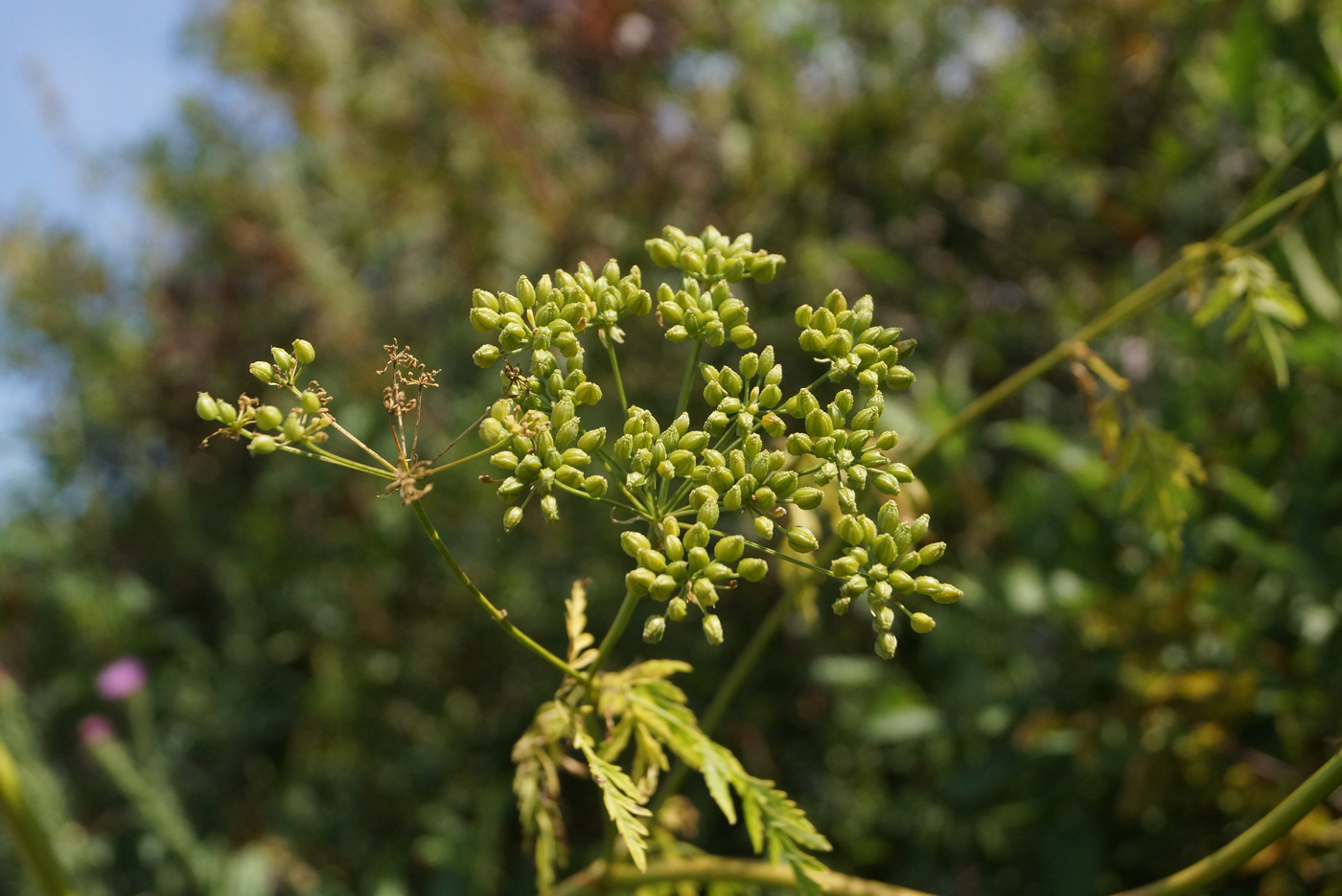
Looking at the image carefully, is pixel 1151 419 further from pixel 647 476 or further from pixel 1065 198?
pixel 647 476

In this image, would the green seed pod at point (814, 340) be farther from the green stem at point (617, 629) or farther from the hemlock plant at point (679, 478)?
the green stem at point (617, 629)

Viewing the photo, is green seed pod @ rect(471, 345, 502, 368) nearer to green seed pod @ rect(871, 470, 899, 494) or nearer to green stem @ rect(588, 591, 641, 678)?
green stem @ rect(588, 591, 641, 678)

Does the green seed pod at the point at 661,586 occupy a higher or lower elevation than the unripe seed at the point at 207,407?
lower

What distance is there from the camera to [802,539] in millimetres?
784

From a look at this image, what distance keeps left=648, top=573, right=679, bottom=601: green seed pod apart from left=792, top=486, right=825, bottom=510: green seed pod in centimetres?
12

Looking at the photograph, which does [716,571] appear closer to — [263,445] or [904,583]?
[904,583]

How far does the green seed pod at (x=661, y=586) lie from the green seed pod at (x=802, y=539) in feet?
0.41

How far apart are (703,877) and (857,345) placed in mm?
543

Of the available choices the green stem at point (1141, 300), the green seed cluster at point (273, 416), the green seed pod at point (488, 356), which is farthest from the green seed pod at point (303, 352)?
the green stem at point (1141, 300)

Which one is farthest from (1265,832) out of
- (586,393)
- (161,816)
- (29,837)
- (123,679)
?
(123,679)

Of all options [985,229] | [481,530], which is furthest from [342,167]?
[985,229]

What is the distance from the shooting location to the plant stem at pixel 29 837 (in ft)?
3.69

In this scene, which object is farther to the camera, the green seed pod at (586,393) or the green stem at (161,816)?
the green stem at (161,816)

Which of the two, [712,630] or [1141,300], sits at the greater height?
[1141,300]
